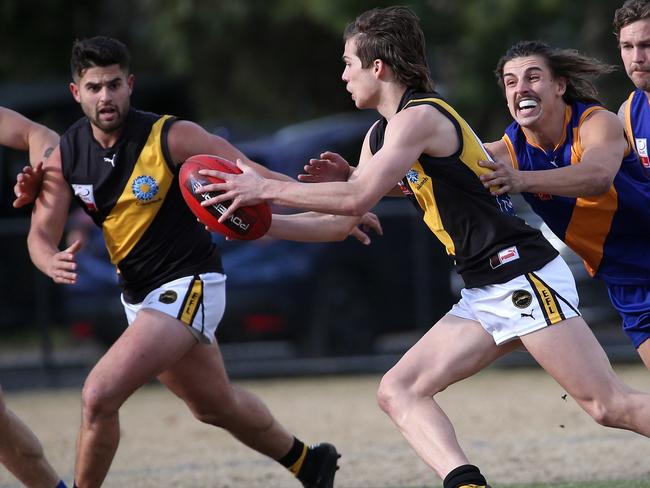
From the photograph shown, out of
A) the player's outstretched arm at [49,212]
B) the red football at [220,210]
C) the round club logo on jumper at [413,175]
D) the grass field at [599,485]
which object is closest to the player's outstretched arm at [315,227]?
the red football at [220,210]

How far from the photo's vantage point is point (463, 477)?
527 cm

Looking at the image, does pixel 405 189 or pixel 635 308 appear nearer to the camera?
pixel 405 189

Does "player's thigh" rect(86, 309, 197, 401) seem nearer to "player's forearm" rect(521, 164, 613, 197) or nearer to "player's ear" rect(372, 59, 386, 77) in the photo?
"player's ear" rect(372, 59, 386, 77)

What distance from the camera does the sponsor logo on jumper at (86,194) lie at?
6.59 metres

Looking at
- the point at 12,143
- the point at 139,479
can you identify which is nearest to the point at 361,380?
the point at 139,479

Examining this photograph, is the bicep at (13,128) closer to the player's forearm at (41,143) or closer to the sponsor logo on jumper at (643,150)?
the player's forearm at (41,143)

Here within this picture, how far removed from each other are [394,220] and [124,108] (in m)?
6.41

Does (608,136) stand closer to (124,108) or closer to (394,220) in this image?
(124,108)

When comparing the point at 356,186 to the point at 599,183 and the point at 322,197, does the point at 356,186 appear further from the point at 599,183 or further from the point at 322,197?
the point at 599,183

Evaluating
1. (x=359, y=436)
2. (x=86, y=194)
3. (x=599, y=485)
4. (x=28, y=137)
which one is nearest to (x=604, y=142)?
(x=599, y=485)

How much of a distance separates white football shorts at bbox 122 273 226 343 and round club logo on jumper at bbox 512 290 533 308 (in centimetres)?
179

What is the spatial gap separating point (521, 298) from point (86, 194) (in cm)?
245

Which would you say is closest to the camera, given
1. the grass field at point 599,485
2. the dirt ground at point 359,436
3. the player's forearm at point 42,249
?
the player's forearm at point 42,249

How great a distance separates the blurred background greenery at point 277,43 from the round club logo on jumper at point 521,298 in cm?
949
